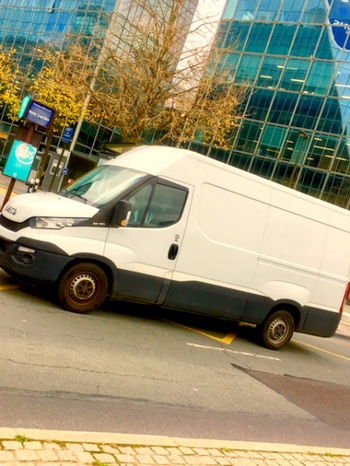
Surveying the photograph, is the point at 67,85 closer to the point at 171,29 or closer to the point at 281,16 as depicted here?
the point at 171,29

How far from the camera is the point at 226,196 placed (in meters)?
7.84

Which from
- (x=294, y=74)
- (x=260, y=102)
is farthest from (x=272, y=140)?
(x=294, y=74)

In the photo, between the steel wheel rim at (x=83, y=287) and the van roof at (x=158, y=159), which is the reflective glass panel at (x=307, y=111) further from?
the steel wheel rim at (x=83, y=287)

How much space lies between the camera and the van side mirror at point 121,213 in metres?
6.88

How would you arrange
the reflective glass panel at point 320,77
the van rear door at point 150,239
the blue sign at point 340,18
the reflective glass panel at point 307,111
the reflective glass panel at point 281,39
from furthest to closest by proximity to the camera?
the reflective glass panel at point 281,39 < the reflective glass panel at point 307,111 < the reflective glass panel at point 320,77 < the blue sign at point 340,18 < the van rear door at point 150,239

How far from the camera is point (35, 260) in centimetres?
671

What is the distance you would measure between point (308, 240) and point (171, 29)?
11152 millimetres

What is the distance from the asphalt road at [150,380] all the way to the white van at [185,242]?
1.76 feet

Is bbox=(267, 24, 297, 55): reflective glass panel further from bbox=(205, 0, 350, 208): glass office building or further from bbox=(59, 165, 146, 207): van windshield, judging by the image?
bbox=(59, 165, 146, 207): van windshield

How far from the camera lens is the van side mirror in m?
6.88

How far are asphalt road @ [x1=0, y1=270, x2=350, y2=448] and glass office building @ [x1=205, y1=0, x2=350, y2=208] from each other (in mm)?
34750

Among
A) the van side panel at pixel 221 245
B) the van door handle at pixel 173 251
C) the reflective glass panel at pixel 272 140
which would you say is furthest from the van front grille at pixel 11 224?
the reflective glass panel at pixel 272 140

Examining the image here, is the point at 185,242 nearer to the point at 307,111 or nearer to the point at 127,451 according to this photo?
the point at 127,451

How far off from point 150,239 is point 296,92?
39471 mm
